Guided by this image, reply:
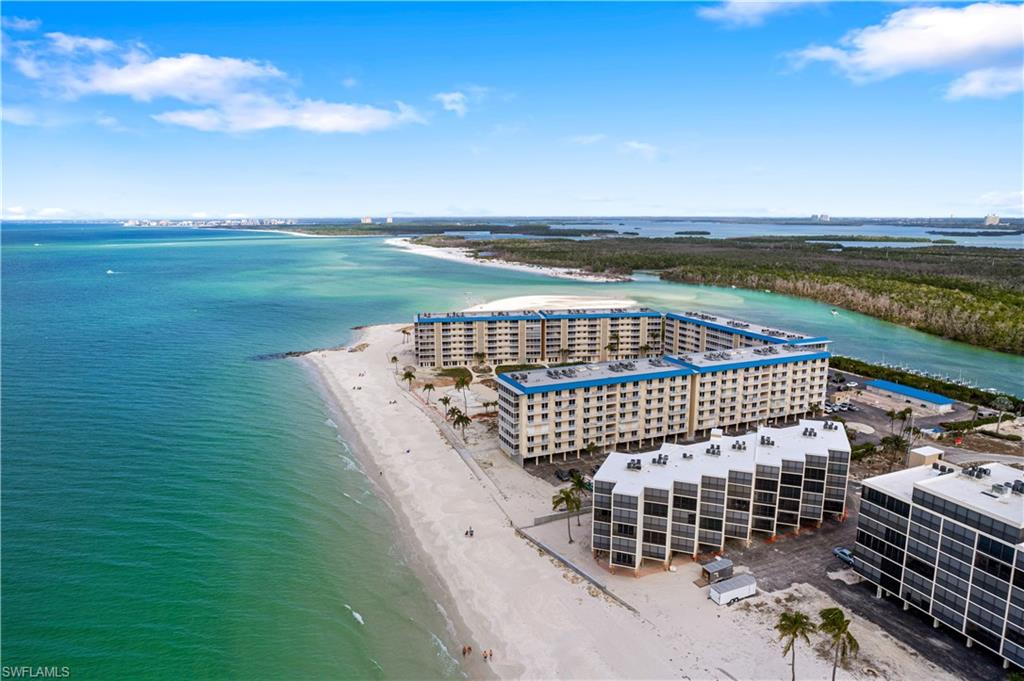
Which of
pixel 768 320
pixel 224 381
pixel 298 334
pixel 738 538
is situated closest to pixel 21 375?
pixel 224 381

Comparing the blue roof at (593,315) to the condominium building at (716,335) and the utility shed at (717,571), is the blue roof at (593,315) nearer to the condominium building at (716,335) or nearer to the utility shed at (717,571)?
the condominium building at (716,335)

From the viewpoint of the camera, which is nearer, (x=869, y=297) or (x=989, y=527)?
(x=989, y=527)

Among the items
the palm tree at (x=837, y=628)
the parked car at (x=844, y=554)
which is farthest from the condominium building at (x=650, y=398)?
the palm tree at (x=837, y=628)

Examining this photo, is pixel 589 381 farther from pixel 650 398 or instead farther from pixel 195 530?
pixel 195 530

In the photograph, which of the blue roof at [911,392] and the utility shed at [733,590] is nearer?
the utility shed at [733,590]

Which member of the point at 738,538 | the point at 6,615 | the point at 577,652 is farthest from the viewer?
the point at 738,538

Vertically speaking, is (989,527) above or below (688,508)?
above

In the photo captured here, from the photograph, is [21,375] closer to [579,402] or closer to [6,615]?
[6,615]

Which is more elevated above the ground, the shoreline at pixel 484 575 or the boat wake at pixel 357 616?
the shoreline at pixel 484 575
